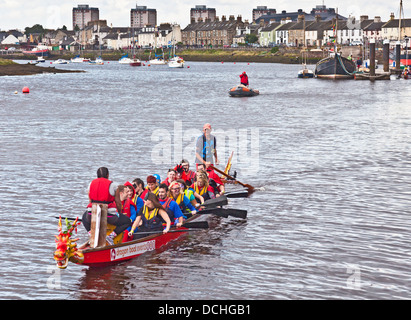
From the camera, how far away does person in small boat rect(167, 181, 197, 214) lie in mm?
16844

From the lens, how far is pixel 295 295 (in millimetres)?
13414

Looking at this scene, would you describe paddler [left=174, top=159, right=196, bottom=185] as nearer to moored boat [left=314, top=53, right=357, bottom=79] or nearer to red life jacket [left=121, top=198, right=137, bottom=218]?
red life jacket [left=121, top=198, right=137, bottom=218]

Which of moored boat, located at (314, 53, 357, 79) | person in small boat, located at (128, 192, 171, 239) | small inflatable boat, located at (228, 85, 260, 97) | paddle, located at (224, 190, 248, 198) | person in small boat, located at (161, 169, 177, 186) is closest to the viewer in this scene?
person in small boat, located at (128, 192, 171, 239)

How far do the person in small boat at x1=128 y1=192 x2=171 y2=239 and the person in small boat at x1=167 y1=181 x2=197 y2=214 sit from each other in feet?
3.12

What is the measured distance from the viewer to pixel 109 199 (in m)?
14.0

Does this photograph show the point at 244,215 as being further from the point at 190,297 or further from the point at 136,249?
the point at 190,297

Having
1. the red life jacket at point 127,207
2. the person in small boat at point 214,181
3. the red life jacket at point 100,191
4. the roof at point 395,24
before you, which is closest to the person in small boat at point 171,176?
the red life jacket at point 127,207

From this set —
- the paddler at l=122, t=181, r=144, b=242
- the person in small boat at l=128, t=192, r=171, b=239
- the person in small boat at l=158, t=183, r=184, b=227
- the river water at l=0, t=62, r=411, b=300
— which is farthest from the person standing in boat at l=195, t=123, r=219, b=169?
the paddler at l=122, t=181, r=144, b=242

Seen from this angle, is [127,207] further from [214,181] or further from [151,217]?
[214,181]

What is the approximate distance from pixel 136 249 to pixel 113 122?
3157 cm

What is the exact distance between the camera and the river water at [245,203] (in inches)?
555

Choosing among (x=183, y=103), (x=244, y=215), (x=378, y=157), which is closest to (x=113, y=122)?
(x=183, y=103)

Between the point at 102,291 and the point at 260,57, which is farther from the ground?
the point at 260,57

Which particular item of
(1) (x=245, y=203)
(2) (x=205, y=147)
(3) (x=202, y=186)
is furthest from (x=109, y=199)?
(1) (x=245, y=203)
